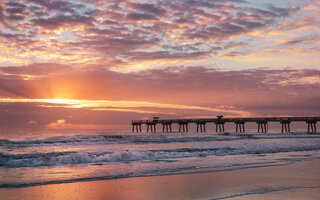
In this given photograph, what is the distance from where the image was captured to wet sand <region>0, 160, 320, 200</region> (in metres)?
9.56

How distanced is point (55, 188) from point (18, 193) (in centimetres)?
120

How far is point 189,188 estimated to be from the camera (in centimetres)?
1075

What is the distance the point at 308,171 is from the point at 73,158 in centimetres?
1299

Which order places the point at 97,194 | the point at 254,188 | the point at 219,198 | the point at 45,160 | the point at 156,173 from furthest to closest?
the point at 45,160 → the point at 156,173 → the point at 254,188 → the point at 97,194 → the point at 219,198

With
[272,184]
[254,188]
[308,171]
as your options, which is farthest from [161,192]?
[308,171]

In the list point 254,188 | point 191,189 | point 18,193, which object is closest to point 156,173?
point 191,189

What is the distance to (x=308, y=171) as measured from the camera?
14.7 m

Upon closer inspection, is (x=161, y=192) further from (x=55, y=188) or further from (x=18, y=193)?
(x=18, y=193)

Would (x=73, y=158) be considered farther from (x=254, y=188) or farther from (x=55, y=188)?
(x=254, y=188)

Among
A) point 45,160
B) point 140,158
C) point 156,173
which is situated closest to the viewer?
point 156,173

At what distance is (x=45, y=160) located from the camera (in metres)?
18.6

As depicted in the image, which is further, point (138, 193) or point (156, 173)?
point (156, 173)

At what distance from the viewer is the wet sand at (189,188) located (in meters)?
9.56

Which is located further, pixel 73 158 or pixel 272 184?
pixel 73 158
